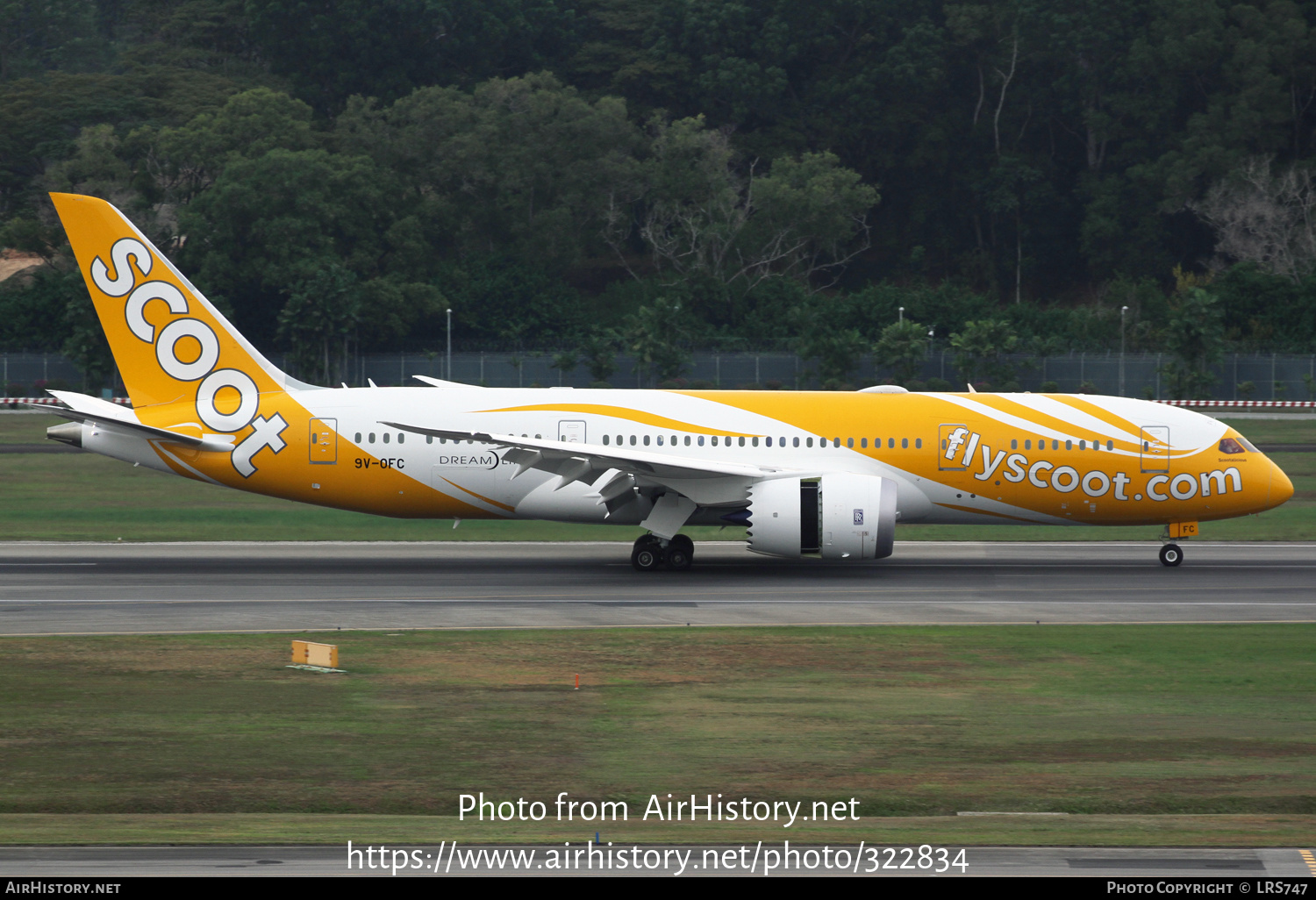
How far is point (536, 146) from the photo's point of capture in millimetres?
107938

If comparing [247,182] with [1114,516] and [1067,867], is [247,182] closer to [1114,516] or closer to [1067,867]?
[1114,516]

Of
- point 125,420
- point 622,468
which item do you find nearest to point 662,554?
point 622,468

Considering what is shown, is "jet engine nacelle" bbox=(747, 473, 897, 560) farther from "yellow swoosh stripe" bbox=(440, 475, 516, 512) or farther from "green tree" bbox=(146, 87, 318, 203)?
"green tree" bbox=(146, 87, 318, 203)

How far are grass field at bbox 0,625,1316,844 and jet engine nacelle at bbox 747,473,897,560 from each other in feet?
17.8

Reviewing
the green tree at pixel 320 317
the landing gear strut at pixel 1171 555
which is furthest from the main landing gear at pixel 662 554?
the green tree at pixel 320 317

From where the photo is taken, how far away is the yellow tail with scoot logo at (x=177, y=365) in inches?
1277

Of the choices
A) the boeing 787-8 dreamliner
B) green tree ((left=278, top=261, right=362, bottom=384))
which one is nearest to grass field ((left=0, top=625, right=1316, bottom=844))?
the boeing 787-8 dreamliner

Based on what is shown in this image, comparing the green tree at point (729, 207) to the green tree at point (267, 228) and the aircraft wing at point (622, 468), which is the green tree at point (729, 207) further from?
the aircraft wing at point (622, 468)

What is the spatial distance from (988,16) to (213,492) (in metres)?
85.8

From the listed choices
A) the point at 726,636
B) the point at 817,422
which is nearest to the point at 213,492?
the point at 817,422

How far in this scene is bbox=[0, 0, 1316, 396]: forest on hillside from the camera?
9681cm

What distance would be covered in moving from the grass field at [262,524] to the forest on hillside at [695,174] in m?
43.7

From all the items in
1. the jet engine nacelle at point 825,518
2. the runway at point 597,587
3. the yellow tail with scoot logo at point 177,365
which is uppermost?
the yellow tail with scoot logo at point 177,365

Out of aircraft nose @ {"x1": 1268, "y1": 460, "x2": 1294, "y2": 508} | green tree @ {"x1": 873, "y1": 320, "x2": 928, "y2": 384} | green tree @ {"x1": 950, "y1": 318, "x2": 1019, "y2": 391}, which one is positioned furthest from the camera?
green tree @ {"x1": 950, "y1": 318, "x2": 1019, "y2": 391}
